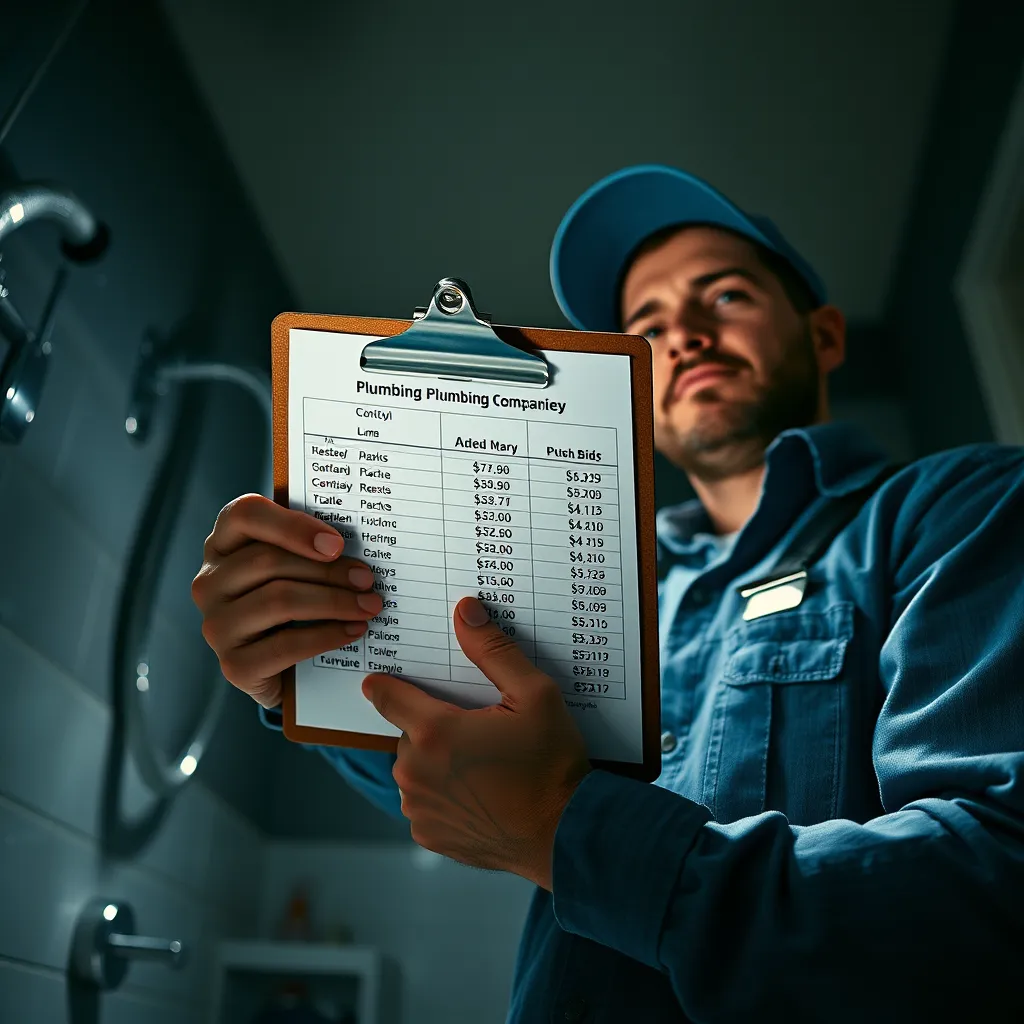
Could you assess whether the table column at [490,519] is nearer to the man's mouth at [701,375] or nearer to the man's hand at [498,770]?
the man's hand at [498,770]

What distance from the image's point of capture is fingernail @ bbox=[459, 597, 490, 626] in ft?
1.90

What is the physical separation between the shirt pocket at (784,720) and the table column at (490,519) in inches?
9.2

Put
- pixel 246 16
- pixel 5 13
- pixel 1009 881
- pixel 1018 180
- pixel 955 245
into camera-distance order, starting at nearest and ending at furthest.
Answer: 1. pixel 1009 881
2. pixel 5 13
3. pixel 1018 180
4. pixel 246 16
5. pixel 955 245

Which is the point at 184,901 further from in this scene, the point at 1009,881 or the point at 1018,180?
the point at 1018,180

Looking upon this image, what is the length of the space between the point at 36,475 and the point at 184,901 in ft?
2.46

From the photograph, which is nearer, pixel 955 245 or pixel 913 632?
pixel 913 632

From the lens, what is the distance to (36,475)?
110cm

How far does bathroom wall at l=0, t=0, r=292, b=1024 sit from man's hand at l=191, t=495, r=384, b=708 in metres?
0.55

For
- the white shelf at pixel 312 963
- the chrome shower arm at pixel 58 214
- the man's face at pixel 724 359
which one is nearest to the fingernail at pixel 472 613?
the man's face at pixel 724 359

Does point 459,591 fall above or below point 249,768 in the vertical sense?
below

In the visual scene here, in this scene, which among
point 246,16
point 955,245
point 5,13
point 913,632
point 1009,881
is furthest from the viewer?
point 955,245

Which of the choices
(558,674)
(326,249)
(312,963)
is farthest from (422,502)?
(326,249)

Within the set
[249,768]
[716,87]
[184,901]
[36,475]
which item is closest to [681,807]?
[36,475]

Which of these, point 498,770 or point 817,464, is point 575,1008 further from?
point 817,464
